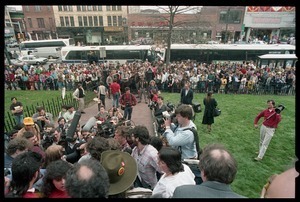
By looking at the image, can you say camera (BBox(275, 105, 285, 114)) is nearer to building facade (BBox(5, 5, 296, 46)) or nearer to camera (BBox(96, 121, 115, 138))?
camera (BBox(96, 121, 115, 138))

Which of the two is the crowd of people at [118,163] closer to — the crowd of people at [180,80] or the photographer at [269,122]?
the photographer at [269,122]

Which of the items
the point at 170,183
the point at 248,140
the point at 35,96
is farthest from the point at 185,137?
the point at 35,96

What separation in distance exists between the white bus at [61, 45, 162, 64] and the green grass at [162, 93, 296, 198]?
12.4 meters

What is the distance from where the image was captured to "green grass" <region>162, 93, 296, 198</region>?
492 cm

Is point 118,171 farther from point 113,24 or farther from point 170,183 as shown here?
point 113,24

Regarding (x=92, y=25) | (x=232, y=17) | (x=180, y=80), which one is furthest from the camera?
(x=92, y=25)

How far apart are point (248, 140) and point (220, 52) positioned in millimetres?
16609

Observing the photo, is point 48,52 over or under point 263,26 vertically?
under

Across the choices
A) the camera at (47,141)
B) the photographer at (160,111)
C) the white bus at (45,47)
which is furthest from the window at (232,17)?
the camera at (47,141)

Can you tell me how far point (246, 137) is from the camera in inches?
284

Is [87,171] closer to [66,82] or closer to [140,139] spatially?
[140,139]

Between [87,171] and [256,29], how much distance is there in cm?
4157

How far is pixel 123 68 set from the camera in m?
14.3

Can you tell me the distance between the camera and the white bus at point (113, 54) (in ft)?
74.5
